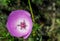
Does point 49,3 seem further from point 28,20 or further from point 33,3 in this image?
point 28,20

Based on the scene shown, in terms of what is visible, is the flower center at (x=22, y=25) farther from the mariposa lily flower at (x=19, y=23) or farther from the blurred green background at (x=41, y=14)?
the blurred green background at (x=41, y=14)

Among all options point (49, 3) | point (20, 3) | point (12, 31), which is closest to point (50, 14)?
point (49, 3)

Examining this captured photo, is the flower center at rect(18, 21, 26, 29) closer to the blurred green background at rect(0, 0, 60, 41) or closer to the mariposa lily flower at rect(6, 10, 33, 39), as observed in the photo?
the mariposa lily flower at rect(6, 10, 33, 39)

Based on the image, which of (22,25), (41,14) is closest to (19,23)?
(22,25)

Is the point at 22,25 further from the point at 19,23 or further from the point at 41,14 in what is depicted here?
the point at 41,14

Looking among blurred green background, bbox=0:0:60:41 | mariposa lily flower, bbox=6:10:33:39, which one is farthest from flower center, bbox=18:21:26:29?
blurred green background, bbox=0:0:60:41

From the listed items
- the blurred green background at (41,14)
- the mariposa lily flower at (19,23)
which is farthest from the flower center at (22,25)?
the blurred green background at (41,14)
